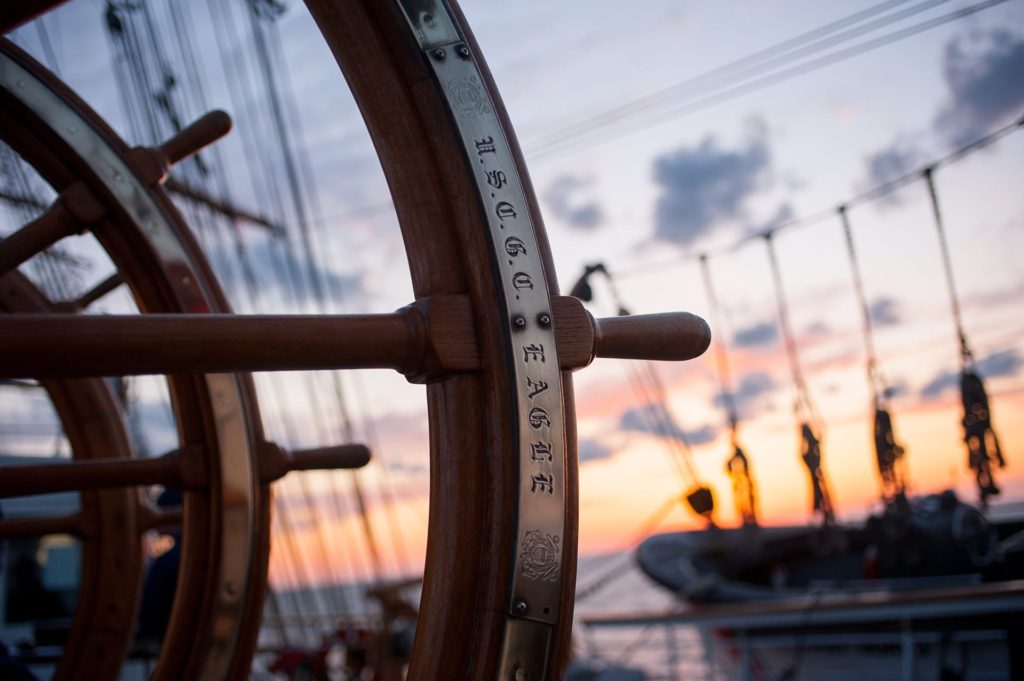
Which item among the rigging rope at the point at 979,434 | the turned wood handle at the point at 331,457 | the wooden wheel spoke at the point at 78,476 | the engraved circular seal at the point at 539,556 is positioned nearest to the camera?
the engraved circular seal at the point at 539,556

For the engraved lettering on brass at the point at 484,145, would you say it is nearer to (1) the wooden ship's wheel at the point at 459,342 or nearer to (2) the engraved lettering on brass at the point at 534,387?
(1) the wooden ship's wheel at the point at 459,342

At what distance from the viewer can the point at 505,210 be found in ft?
2.43

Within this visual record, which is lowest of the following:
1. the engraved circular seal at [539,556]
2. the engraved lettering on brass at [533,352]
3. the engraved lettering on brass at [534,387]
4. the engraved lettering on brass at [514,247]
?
the engraved circular seal at [539,556]

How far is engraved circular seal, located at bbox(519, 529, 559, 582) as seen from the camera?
0.68m

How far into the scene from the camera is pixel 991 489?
405cm

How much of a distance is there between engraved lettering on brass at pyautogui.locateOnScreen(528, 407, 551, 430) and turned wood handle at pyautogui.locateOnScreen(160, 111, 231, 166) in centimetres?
101

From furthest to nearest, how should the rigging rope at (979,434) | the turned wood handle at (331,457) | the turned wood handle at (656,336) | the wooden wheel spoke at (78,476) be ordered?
the rigging rope at (979,434)
the turned wood handle at (331,457)
the wooden wheel spoke at (78,476)
the turned wood handle at (656,336)

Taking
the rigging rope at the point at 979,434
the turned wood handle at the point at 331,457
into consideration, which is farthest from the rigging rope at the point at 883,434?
the turned wood handle at the point at 331,457

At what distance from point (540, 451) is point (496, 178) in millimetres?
237

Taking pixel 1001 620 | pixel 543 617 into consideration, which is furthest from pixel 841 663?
pixel 543 617

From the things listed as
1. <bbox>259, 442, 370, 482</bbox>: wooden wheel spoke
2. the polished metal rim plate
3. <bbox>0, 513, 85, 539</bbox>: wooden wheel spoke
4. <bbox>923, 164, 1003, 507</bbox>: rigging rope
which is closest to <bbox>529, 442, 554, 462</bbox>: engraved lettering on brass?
the polished metal rim plate

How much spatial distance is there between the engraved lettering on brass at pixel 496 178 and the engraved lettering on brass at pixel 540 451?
0.22m

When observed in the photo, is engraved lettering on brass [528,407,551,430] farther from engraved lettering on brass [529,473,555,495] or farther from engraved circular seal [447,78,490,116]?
engraved circular seal [447,78,490,116]

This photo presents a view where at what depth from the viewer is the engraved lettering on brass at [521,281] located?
72 centimetres
